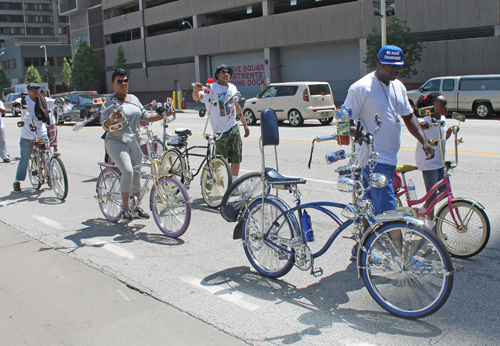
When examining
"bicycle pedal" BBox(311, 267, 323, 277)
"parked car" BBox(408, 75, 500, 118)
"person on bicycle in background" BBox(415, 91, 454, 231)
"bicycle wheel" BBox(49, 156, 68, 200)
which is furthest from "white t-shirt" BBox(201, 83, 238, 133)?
"parked car" BBox(408, 75, 500, 118)

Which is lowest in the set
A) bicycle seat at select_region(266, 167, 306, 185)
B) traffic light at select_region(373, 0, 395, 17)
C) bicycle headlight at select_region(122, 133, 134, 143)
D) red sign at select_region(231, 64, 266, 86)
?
bicycle seat at select_region(266, 167, 306, 185)

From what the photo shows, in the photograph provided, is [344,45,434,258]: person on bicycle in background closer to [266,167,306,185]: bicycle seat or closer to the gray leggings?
[266,167,306,185]: bicycle seat

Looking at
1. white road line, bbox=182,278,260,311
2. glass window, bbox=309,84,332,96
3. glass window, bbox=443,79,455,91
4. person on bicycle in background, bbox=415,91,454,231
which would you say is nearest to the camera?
white road line, bbox=182,278,260,311

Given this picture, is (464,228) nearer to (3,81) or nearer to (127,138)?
(127,138)

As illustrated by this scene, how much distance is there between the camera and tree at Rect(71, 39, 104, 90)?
190 feet

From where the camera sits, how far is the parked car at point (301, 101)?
1980 centimetres

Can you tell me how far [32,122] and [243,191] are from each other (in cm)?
574

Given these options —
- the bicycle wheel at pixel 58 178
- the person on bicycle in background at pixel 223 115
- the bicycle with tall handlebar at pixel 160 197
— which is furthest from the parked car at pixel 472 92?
the bicycle with tall handlebar at pixel 160 197

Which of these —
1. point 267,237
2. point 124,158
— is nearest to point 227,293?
point 267,237

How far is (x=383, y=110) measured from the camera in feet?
14.3

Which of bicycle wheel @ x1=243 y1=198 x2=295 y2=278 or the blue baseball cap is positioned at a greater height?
the blue baseball cap

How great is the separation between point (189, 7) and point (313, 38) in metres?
15.1

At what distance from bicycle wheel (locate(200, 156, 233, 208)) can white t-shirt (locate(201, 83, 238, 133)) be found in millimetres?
535

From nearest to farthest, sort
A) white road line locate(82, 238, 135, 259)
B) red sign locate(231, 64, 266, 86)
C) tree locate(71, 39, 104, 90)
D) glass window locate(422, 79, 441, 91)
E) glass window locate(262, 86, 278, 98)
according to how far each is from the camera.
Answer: white road line locate(82, 238, 135, 259) → glass window locate(262, 86, 278, 98) → glass window locate(422, 79, 441, 91) → red sign locate(231, 64, 266, 86) → tree locate(71, 39, 104, 90)
